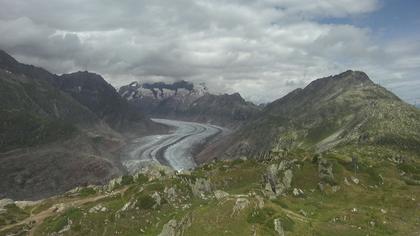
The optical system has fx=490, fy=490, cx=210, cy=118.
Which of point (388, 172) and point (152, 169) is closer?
point (388, 172)

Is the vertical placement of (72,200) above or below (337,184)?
below

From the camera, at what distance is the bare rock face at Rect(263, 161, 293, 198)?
110494 mm

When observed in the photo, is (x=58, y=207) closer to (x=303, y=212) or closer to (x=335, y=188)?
(x=335, y=188)

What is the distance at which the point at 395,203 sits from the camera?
98.1m

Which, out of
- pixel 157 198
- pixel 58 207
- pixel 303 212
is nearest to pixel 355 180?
pixel 303 212

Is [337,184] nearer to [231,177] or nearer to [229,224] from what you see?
[231,177]

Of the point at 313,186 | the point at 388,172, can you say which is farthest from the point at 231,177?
the point at 388,172

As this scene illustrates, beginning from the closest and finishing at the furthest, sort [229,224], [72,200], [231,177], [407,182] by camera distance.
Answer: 1. [229,224]
2. [407,182]
3. [231,177]
4. [72,200]

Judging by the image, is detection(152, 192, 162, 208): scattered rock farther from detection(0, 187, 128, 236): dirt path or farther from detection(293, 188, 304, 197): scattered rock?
detection(293, 188, 304, 197): scattered rock

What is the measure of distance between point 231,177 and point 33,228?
2073 inches

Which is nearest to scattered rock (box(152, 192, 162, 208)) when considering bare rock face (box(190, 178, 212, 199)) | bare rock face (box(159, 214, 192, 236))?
bare rock face (box(190, 178, 212, 199))

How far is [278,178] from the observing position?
11688 cm

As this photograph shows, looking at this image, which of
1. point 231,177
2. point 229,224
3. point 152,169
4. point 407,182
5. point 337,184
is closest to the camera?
point 229,224

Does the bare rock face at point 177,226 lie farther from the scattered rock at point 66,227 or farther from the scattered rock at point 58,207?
the scattered rock at point 58,207
